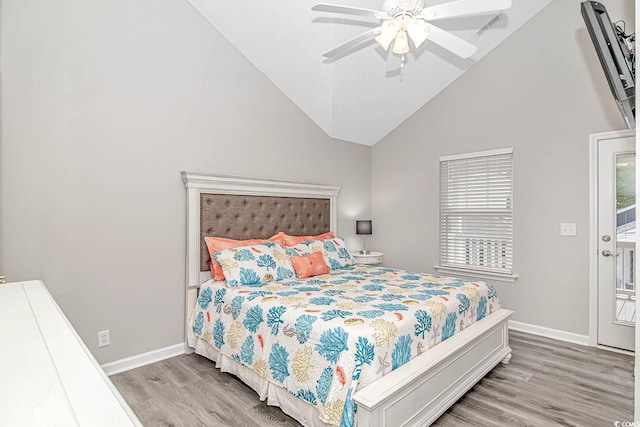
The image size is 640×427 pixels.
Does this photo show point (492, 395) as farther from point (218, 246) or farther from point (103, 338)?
point (103, 338)

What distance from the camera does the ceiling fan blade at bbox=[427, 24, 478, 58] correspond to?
2.25 meters

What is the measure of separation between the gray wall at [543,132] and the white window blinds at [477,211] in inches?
3.8

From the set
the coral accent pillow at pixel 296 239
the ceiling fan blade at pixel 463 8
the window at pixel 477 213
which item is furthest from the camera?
the window at pixel 477 213

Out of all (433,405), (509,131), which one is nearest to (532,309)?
(509,131)

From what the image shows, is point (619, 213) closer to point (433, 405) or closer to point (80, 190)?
point (433, 405)

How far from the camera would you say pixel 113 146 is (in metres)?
2.74

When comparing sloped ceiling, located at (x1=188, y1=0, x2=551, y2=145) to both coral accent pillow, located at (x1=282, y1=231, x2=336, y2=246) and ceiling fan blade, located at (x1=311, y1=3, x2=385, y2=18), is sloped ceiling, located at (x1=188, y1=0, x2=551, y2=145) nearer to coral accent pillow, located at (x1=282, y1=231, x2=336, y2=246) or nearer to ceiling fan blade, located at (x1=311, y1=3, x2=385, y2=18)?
ceiling fan blade, located at (x1=311, y1=3, x2=385, y2=18)

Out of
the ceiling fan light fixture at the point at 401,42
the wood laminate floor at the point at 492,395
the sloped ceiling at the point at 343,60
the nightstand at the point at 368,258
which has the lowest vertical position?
the wood laminate floor at the point at 492,395

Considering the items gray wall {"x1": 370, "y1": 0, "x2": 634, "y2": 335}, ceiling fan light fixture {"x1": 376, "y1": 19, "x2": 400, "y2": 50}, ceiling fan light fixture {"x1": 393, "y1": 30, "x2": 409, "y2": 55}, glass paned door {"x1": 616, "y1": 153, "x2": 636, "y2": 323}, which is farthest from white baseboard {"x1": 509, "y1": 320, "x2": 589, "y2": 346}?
ceiling fan light fixture {"x1": 376, "y1": 19, "x2": 400, "y2": 50}

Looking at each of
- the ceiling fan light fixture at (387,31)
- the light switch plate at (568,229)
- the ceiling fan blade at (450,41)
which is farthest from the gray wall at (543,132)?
the ceiling fan light fixture at (387,31)

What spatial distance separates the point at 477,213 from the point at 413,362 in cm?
248

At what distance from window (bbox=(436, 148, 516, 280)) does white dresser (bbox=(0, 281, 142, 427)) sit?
385cm

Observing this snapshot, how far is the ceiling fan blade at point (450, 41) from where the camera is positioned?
7.38 ft

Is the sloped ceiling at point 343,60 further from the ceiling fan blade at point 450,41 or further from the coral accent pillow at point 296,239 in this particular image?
the coral accent pillow at point 296,239
